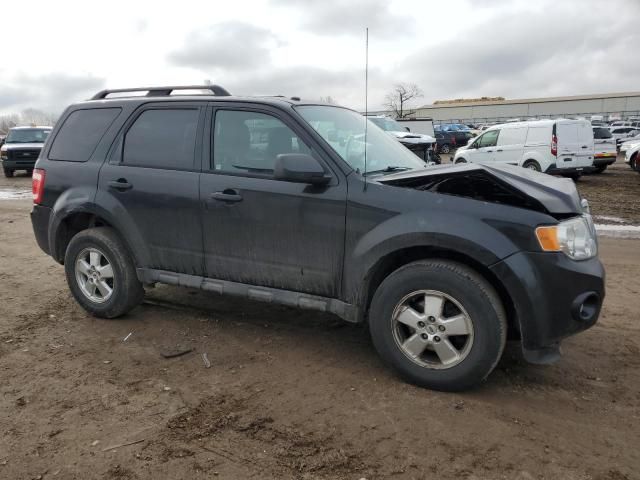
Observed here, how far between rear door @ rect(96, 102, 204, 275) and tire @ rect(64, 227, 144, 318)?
0.22 metres

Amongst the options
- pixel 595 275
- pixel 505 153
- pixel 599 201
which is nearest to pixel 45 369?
pixel 595 275

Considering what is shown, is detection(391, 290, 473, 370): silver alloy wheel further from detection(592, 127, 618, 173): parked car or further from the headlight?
detection(592, 127, 618, 173): parked car

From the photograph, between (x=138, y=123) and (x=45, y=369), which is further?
(x=138, y=123)

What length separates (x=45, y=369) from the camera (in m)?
3.86

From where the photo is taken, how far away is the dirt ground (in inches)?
107

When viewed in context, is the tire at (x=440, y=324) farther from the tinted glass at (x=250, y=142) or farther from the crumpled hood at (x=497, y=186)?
the tinted glass at (x=250, y=142)

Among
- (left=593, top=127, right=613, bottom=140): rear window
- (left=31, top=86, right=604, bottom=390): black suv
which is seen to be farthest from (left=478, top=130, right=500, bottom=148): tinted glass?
(left=31, top=86, right=604, bottom=390): black suv

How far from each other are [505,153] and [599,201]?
15.3 feet

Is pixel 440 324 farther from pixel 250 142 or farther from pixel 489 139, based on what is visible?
pixel 489 139

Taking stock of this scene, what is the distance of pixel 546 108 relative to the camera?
8088 centimetres

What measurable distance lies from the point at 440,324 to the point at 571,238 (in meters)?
0.92

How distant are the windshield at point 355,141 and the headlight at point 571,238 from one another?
128 centimetres

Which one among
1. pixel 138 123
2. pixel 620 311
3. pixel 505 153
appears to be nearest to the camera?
pixel 138 123

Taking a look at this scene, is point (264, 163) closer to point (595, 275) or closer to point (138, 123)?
point (138, 123)
